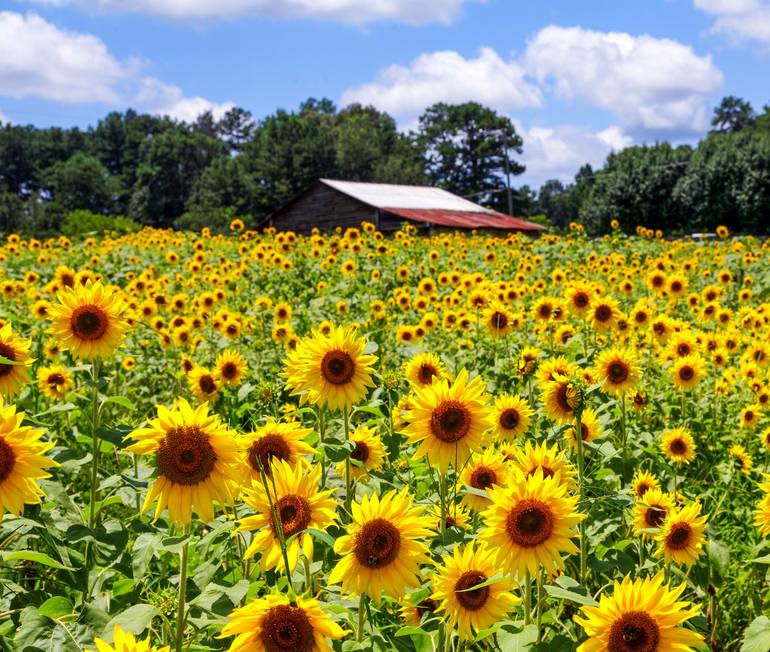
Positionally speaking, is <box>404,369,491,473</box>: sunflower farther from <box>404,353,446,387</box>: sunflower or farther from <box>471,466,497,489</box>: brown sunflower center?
<box>404,353,446,387</box>: sunflower

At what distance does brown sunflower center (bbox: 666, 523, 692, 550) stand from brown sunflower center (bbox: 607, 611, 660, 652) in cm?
122

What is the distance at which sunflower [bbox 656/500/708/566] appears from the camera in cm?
278

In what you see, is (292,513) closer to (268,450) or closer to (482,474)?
(268,450)

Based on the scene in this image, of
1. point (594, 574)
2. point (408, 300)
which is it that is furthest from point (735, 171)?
point (594, 574)

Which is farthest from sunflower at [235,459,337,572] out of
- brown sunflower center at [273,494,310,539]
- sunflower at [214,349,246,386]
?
sunflower at [214,349,246,386]

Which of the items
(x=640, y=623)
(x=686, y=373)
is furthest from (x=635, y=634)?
(x=686, y=373)

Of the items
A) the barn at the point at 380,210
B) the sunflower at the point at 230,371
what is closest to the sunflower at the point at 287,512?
the sunflower at the point at 230,371

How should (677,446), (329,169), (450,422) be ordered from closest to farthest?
(450,422), (677,446), (329,169)

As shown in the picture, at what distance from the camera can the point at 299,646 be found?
151 cm

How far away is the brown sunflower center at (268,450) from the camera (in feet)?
7.25

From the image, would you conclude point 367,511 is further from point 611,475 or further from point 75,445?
point 75,445

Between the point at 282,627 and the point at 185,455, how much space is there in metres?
0.61

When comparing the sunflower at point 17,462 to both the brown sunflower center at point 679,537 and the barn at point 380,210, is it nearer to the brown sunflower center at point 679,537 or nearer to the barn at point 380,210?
the brown sunflower center at point 679,537

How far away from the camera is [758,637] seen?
7.22 feet
